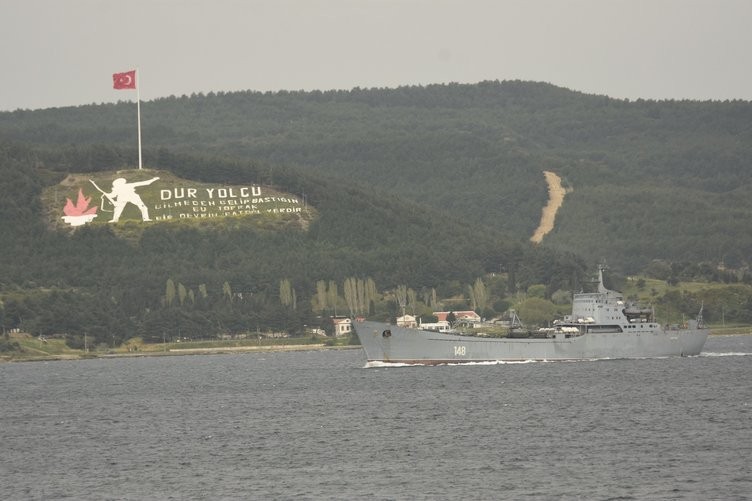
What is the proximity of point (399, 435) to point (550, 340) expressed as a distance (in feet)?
181

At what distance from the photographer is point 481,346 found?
13688 centimetres

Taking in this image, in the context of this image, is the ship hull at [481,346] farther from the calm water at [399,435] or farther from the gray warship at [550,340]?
the calm water at [399,435]

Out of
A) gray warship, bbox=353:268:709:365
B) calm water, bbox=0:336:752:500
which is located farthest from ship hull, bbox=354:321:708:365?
calm water, bbox=0:336:752:500

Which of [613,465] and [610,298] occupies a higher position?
[610,298]

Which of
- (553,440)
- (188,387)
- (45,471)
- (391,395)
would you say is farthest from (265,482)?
(188,387)

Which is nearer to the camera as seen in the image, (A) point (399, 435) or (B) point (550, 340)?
(A) point (399, 435)

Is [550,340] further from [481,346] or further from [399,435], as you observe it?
[399,435]

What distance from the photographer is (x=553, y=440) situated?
3174 inches

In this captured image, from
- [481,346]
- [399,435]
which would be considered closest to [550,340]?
[481,346]

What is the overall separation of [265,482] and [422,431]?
1801cm

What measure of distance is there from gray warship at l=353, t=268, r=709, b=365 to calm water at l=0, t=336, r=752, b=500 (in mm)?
1676

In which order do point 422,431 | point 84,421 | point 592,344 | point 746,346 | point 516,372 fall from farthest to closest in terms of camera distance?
point 746,346 < point 592,344 < point 516,372 < point 84,421 < point 422,431

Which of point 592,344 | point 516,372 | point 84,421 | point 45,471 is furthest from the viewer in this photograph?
point 592,344

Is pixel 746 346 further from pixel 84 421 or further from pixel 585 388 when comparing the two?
pixel 84 421
